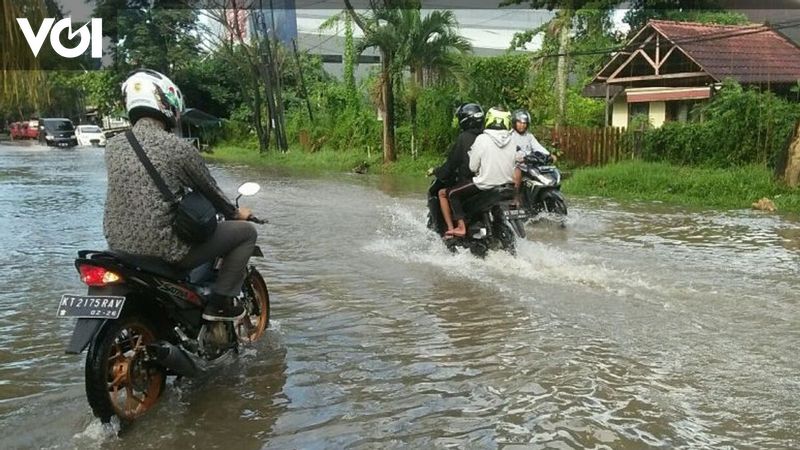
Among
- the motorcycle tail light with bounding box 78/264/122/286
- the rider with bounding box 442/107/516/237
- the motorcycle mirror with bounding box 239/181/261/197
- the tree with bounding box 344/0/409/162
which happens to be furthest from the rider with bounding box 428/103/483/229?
the tree with bounding box 344/0/409/162

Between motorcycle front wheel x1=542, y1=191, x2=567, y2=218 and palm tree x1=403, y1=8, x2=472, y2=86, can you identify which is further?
palm tree x1=403, y1=8, x2=472, y2=86

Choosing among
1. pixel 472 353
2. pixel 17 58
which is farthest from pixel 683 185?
pixel 17 58

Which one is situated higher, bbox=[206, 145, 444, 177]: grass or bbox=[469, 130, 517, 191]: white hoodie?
bbox=[469, 130, 517, 191]: white hoodie

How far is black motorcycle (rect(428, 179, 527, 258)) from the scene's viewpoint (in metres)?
8.19

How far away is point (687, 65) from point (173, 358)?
83.1 ft

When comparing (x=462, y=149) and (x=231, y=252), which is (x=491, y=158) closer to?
(x=462, y=149)

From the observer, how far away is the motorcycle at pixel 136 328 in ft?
12.4

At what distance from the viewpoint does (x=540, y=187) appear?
440 inches

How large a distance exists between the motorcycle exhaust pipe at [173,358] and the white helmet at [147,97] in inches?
49.3

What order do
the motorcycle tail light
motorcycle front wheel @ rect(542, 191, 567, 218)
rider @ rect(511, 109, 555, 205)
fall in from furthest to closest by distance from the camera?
motorcycle front wheel @ rect(542, 191, 567, 218) < rider @ rect(511, 109, 555, 205) < the motorcycle tail light

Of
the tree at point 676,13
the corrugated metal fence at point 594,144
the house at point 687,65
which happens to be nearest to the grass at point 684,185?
the corrugated metal fence at point 594,144

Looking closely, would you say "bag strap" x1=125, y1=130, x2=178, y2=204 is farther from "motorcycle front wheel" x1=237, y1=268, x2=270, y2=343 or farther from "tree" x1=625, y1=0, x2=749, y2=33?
"tree" x1=625, y1=0, x2=749, y2=33

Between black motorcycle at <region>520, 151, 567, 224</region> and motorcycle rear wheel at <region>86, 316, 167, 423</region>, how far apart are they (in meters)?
7.43

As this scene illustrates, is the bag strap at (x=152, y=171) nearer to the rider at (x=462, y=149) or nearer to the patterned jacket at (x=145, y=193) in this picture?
the patterned jacket at (x=145, y=193)
